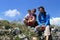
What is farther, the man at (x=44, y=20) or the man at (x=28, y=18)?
the man at (x=28, y=18)

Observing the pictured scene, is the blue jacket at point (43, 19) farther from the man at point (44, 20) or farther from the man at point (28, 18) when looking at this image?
the man at point (28, 18)

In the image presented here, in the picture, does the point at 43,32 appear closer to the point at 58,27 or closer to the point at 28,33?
the point at 28,33

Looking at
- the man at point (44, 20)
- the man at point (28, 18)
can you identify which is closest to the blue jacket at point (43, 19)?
the man at point (44, 20)

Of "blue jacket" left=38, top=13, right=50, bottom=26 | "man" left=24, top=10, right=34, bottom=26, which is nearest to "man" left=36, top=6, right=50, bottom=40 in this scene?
"blue jacket" left=38, top=13, right=50, bottom=26

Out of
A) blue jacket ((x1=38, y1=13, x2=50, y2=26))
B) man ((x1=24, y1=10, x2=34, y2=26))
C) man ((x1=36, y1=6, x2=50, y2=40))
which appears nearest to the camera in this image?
man ((x1=36, y1=6, x2=50, y2=40))

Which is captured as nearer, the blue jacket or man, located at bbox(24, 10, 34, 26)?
the blue jacket

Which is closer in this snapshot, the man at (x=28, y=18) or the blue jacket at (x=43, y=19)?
the blue jacket at (x=43, y=19)

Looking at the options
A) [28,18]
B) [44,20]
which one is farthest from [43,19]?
[28,18]

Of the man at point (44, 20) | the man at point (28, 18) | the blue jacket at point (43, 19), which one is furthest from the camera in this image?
the man at point (28, 18)

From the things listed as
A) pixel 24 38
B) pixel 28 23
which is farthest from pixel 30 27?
pixel 24 38

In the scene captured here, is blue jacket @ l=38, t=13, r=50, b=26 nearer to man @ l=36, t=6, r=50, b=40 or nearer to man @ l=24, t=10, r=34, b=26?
man @ l=36, t=6, r=50, b=40

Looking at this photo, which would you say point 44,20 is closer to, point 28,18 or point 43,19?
point 43,19

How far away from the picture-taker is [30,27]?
14883 mm

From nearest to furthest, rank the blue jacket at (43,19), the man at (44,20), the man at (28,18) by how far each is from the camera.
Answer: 1. the man at (44,20)
2. the blue jacket at (43,19)
3. the man at (28,18)
